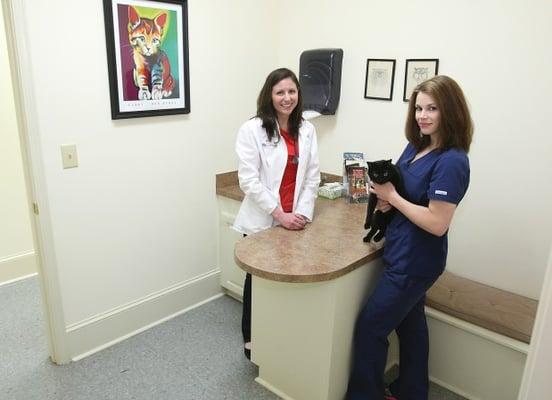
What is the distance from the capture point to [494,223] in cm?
217

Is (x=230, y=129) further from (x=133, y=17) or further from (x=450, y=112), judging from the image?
(x=450, y=112)

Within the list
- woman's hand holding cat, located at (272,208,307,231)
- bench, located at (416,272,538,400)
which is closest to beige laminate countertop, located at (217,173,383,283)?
woman's hand holding cat, located at (272,208,307,231)

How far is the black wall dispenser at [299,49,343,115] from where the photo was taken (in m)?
2.59

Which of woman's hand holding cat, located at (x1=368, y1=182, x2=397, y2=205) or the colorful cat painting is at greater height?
the colorful cat painting

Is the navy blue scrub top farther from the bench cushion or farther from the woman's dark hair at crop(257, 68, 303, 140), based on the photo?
the woman's dark hair at crop(257, 68, 303, 140)

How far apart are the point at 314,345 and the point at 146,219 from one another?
1.24 meters

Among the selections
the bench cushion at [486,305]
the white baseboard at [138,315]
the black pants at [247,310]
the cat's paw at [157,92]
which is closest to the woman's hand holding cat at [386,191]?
the bench cushion at [486,305]

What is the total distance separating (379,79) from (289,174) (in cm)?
84

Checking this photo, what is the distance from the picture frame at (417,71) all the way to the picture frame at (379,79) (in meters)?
0.09

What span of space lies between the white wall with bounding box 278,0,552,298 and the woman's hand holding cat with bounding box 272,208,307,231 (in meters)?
0.80

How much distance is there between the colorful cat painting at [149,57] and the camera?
86.0 inches

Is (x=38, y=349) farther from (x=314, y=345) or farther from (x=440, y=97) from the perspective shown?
(x=440, y=97)

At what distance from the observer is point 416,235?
66.1 inches

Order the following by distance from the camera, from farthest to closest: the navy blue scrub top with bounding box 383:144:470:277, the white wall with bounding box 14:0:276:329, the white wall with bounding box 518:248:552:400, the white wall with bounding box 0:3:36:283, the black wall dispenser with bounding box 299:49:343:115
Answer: the white wall with bounding box 0:3:36:283, the black wall dispenser with bounding box 299:49:343:115, the white wall with bounding box 14:0:276:329, the navy blue scrub top with bounding box 383:144:470:277, the white wall with bounding box 518:248:552:400
